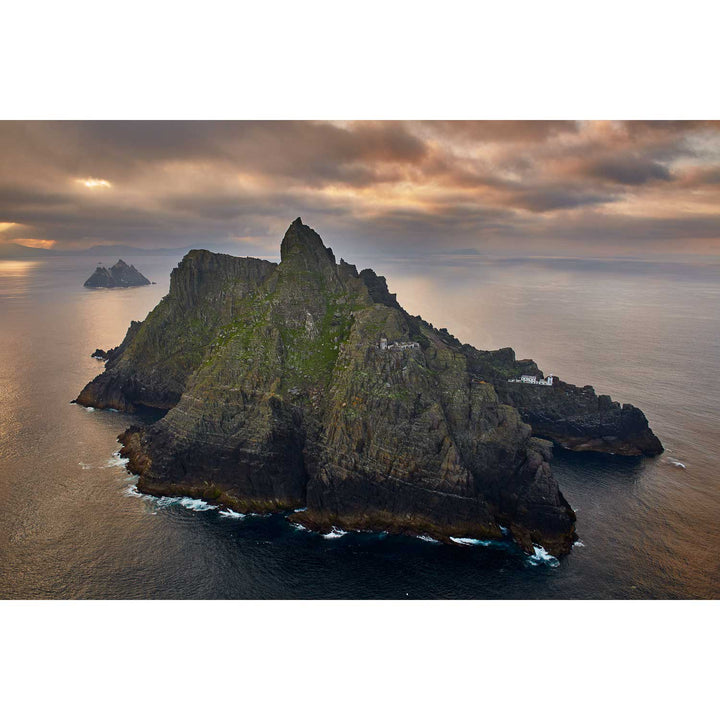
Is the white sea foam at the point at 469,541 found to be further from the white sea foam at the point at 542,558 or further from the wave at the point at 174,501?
the wave at the point at 174,501

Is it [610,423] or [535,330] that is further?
[535,330]

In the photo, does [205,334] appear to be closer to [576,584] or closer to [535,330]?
[576,584]

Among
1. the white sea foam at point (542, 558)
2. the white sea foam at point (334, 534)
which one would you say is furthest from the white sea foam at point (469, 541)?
the white sea foam at point (334, 534)

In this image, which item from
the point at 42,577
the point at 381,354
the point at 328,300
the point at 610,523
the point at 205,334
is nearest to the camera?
Result: the point at 42,577

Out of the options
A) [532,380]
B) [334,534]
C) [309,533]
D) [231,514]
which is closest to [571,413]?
[532,380]

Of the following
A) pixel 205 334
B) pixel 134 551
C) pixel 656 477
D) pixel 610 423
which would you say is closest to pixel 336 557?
pixel 134 551

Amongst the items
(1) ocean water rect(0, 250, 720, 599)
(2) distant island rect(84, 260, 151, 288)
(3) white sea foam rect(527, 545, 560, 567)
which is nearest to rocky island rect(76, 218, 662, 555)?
(3) white sea foam rect(527, 545, 560, 567)
